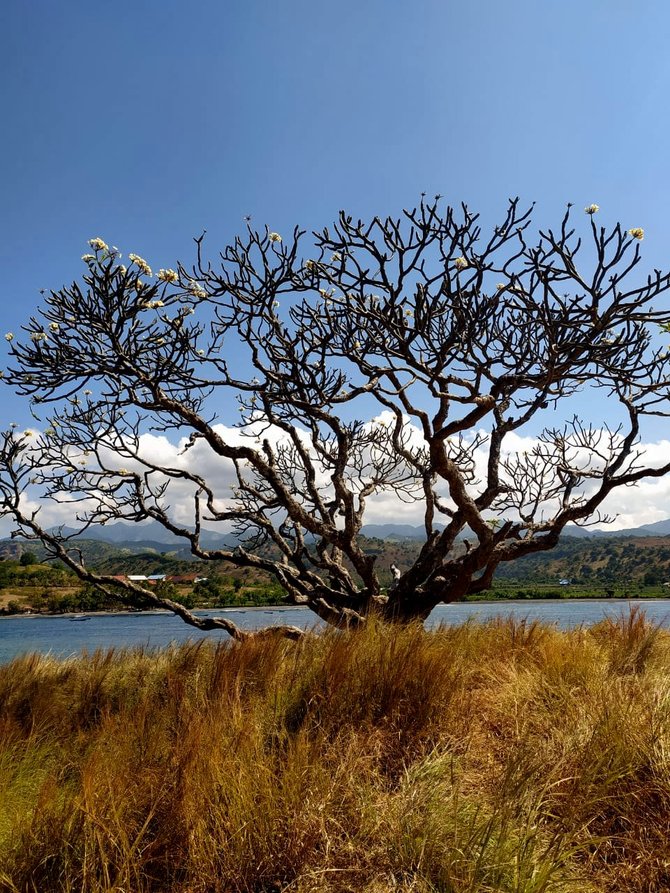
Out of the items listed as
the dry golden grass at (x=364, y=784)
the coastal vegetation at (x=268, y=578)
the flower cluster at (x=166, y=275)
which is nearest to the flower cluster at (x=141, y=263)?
the flower cluster at (x=166, y=275)

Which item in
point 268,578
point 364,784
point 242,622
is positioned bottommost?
point 268,578

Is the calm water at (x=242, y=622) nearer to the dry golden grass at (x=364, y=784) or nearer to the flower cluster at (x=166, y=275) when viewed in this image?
the dry golden grass at (x=364, y=784)

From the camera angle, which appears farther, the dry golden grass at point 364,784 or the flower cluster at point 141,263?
the flower cluster at point 141,263

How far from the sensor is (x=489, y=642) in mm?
5730

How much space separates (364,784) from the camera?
3.09m

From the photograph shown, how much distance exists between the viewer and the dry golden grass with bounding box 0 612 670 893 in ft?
8.19

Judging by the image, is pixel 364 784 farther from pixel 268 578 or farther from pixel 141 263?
pixel 268 578

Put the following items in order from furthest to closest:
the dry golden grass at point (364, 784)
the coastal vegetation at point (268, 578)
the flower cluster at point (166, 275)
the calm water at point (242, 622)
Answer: the coastal vegetation at point (268, 578)
the calm water at point (242, 622)
the flower cluster at point (166, 275)
the dry golden grass at point (364, 784)

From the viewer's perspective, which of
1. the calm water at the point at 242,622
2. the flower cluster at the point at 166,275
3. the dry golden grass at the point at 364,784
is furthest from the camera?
the calm water at the point at 242,622

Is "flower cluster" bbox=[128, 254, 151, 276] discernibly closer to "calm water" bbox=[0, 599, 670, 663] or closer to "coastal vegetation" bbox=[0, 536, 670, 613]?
"calm water" bbox=[0, 599, 670, 663]

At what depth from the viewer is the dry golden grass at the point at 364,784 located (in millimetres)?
2496

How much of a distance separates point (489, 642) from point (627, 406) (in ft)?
13.6

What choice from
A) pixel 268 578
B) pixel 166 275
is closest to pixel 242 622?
pixel 166 275

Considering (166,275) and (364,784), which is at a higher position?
(166,275)
